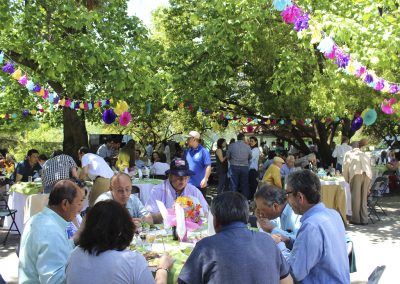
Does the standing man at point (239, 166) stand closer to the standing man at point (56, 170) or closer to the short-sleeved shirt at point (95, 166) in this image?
the short-sleeved shirt at point (95, 166)

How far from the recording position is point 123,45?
10641mm

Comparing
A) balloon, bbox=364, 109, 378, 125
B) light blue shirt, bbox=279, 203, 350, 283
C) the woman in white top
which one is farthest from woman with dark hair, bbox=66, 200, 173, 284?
balloon, bbox=364, 109, 378, 125

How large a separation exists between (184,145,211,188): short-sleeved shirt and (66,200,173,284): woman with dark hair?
19.0ft

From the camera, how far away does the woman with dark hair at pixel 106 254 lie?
86.0 inches

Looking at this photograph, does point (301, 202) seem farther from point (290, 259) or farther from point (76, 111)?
point (76, 111)

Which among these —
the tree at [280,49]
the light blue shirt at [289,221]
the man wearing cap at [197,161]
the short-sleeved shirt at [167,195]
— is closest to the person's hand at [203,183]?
the man wearing cap at [197,161]

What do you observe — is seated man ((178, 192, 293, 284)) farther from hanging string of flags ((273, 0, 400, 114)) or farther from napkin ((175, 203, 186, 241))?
hanging string of flags ((273, 0, 400, 114))

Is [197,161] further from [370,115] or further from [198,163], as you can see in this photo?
[370,115]

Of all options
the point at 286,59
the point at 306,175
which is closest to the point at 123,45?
the point at 286,59

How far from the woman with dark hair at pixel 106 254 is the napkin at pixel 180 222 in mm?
1322

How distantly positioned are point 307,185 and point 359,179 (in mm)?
6986

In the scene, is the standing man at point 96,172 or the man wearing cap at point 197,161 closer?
the standing man at point 96,172

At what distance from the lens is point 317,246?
2734 mm

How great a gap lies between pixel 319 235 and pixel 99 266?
1.34 meters
